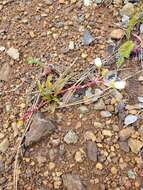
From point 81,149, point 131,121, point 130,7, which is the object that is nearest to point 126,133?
point 131,121

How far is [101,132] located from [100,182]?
23 cm

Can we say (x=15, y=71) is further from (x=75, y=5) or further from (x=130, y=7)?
(x=130, y=7)

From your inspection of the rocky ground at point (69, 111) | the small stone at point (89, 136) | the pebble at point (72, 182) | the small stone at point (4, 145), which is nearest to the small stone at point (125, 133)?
the rocky ground at point (69, 111)

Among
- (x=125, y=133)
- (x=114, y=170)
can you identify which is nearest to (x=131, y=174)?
(x=114, y=170)

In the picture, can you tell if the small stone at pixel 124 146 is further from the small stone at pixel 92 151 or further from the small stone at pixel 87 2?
the small stone at pixel 87 2

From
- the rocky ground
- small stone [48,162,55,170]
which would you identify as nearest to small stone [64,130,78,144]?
the rocky ground

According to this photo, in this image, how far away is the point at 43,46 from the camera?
232 centimetres

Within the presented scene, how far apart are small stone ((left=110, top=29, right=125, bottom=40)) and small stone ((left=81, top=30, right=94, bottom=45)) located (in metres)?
0.11

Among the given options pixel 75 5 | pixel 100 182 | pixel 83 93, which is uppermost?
pixel 75 5

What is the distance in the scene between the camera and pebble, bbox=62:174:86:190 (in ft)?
6.20

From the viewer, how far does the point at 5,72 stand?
225cm

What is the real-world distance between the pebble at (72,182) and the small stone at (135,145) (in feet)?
0.89

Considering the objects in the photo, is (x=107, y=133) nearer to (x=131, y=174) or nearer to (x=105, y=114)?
(x=105, y=114)

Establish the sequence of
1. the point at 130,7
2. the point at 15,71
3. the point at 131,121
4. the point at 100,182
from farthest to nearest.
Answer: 1. the point at 130,7
2. the point at 15,71
3. the point at 131,121
4. the point at 100,182
